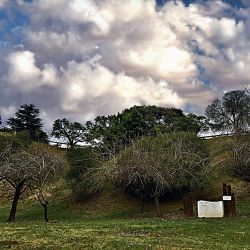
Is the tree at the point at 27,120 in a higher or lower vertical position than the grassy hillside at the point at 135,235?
higher

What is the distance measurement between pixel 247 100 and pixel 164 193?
146 feet

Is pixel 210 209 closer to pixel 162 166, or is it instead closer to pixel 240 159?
pixel 240 159

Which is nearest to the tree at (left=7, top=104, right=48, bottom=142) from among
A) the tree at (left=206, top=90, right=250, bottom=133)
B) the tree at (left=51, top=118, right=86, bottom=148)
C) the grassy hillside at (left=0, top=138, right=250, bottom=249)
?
the tree at (left=51, top=118, right=86, bottom=148)

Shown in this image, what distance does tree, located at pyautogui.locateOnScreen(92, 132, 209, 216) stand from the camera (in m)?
40.1

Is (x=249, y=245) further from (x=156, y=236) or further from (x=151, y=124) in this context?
(x=151, y=124)

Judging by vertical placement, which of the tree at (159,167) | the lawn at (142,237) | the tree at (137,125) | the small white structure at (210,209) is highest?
the tree at (137,125)

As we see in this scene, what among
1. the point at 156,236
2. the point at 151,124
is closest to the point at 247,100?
the point at 151,124

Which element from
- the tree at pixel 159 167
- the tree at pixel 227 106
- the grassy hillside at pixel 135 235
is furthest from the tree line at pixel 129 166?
the tree at pixel 227 106

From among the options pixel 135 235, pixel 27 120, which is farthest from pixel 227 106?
pixel 135 235

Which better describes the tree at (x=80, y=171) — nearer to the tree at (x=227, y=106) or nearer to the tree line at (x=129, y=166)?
the tree line at (x=129, y=166)

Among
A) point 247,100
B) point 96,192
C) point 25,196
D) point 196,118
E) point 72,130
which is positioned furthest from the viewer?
point 72,130

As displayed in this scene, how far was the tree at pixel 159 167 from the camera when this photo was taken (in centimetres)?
4009

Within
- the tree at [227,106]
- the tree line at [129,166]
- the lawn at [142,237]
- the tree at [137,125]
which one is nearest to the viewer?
the lawn at [142,237]

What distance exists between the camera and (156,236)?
23.3m
